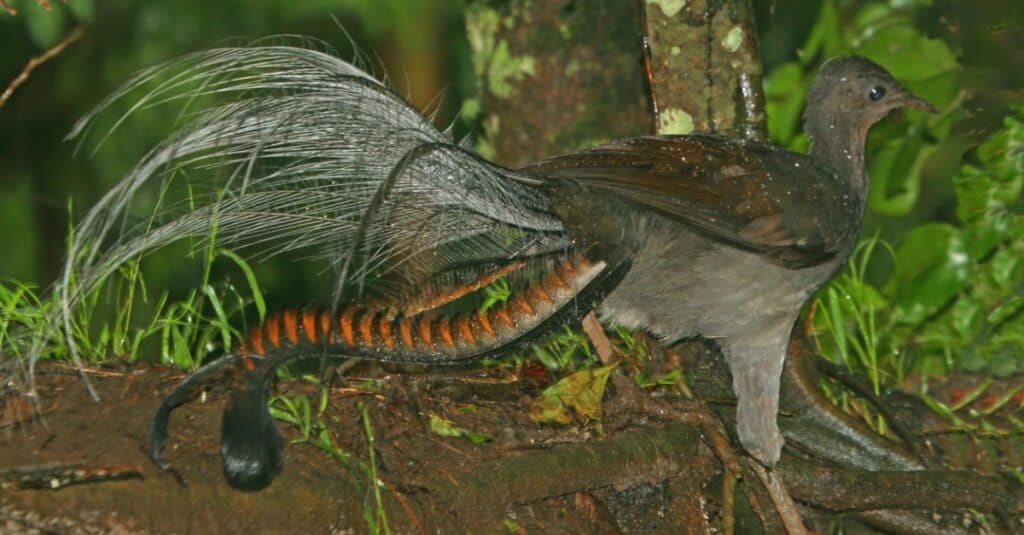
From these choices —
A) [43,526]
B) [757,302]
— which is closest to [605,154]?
[757,302]

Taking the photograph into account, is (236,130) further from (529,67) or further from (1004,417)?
(1004,417)

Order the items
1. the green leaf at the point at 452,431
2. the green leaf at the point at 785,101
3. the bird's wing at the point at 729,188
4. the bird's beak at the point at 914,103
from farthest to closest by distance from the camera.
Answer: the green leaf at the point at 785,101 < the bird's beak at the point at 914,103 < the bird's wing at the point at 729,188 < the green leaf at the point at 452,431

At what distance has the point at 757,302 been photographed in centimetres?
399

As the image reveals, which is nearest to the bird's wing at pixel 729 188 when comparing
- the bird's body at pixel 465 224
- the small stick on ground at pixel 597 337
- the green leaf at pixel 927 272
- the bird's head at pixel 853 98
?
the bird's body at pixel 465 224

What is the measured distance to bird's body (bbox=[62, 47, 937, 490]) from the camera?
306 centimetres

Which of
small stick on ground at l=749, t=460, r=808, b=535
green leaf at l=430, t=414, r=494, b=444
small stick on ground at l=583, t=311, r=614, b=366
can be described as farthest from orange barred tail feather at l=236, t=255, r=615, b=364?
small stick on ground at l=749, t=460, r=808, b=535

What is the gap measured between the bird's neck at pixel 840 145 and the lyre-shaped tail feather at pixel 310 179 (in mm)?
1270

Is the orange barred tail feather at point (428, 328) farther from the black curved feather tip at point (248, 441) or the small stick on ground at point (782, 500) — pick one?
the small stick on ground at point (782, 500)

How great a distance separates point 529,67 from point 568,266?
7.72 ft

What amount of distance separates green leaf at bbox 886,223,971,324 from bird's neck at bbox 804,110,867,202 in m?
0.82

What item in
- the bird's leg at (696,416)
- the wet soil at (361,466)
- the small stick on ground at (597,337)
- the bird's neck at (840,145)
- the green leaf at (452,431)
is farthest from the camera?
the bird's neck at (840,145)

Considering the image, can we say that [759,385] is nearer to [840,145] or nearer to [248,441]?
[840,145]

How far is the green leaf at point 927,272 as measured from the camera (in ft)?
16.3

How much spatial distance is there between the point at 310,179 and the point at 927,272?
9.15 feet
